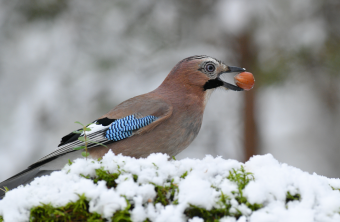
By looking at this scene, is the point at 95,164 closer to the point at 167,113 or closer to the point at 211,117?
the point at 167,113

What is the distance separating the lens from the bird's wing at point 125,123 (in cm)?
329

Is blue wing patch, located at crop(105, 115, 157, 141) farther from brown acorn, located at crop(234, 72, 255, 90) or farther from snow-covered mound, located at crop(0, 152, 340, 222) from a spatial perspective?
snow-covered mound, located at crop(0, 152, 340, 222)

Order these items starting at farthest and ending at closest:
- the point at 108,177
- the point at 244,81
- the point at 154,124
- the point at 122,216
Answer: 1. the point at 244,81
2. the point at 154,124
3. the point at 108,177
4. the point at 122,216

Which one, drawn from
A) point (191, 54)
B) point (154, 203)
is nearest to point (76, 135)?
point (154, 203)

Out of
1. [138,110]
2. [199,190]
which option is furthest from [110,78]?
[199,190]

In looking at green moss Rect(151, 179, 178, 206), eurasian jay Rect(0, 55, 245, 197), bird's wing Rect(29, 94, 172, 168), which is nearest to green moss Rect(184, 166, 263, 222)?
green moss Rect(151, 179, 178, 206)

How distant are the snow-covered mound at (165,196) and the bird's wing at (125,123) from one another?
134 centimetres

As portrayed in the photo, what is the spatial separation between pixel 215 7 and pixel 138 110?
388 centimetres

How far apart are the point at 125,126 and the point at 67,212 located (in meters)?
1.74

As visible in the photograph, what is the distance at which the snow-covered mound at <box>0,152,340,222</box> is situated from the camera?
5.17ft

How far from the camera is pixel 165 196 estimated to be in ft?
5.66

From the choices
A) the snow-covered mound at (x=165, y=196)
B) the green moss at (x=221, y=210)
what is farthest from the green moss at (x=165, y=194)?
the green moss at (x=221, y=210)

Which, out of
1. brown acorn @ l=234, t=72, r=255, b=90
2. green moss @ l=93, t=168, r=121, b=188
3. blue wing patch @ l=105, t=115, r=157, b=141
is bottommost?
green moss @ l=93, t=168, r=121, b=188

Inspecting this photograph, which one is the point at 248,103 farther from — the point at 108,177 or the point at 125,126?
the point at 108,177
